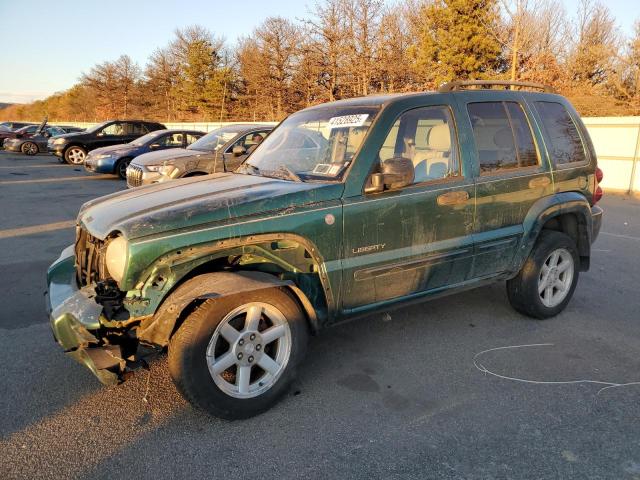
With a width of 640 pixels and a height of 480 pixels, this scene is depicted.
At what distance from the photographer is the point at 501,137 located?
13.8 feet

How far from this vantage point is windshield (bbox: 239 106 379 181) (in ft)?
11.8

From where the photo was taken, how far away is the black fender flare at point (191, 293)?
277 centimetres

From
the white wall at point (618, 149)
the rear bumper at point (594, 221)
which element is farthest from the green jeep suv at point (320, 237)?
the white wall at point (618, 149)

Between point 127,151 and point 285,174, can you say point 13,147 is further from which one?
point 285,174

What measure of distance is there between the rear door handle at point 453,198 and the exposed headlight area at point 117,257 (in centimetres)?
218

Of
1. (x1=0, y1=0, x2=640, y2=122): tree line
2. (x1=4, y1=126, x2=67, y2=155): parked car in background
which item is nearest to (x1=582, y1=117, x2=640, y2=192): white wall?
(x1=0, y1=0, x2=640, y2=122): tree line

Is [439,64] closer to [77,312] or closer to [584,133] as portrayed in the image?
[584,133]

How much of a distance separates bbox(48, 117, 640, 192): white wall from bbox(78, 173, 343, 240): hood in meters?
14.7

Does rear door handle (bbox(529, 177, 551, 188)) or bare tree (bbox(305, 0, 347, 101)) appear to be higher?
bare tree (bbox(305, 0, 347, 101))

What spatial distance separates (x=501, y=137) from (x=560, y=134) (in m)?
0.80

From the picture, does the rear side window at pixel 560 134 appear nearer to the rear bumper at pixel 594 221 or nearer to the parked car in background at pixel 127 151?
the rear bumper at pixel 594 221

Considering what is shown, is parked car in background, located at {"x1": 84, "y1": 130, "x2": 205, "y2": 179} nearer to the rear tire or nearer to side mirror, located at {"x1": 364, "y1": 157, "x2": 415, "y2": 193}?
the rear tire

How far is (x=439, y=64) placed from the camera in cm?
3142

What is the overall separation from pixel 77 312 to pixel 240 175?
1672 mm
